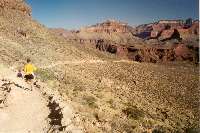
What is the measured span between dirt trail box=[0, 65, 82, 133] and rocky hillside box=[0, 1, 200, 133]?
204 mm

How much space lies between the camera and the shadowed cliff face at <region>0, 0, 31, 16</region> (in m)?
64.8

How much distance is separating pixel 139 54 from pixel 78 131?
4342 inches

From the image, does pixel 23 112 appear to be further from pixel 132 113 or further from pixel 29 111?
pixel 132 113

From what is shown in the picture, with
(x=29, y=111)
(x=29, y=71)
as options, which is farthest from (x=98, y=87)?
(x=29, y=111)

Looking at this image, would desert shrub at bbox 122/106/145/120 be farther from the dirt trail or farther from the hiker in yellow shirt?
the hiker in yellow shirt

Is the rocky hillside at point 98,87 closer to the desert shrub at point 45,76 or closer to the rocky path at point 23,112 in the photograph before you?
the desert shrub at point 45,76

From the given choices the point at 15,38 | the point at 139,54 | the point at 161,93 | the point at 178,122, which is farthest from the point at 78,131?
the point at 139,54

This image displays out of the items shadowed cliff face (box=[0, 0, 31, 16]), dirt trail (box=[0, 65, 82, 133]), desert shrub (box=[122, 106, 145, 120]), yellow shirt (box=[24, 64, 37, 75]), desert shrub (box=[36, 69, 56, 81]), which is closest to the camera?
dirt trail (box=[0, 65, 82, 133])

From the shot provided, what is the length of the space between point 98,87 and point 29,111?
55.4ft

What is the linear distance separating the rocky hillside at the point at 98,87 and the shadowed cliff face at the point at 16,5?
38cm

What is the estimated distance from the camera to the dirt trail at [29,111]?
14.5 m

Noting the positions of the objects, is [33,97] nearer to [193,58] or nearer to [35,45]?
[35,45]

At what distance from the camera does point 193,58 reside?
398 feet

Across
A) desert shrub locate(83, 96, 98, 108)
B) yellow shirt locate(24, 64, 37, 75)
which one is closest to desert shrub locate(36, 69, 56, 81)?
desert shrub locate(83, 96, 98, 108)
